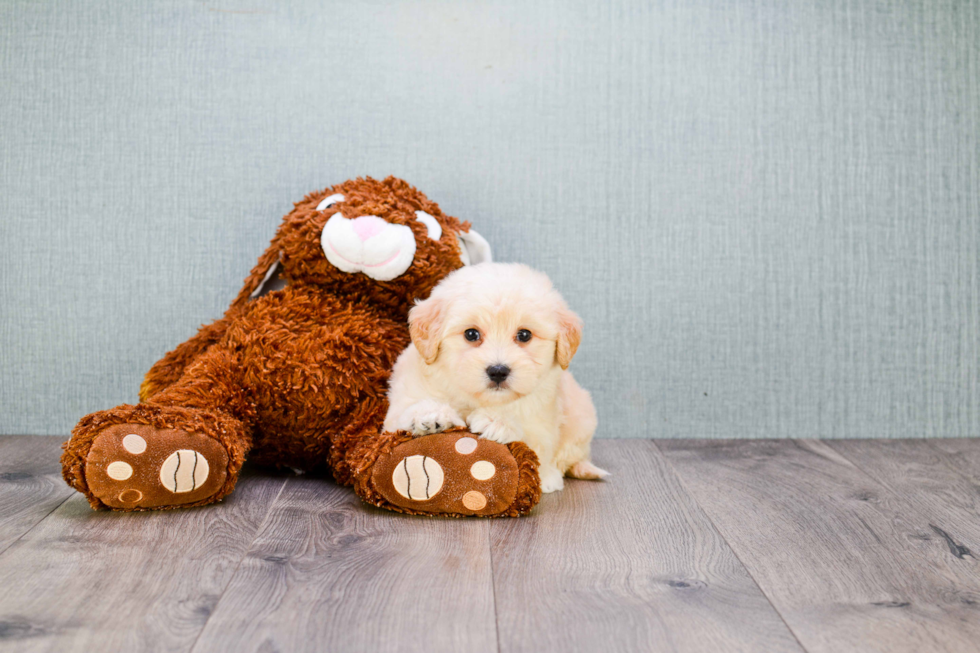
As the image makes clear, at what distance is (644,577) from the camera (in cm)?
106

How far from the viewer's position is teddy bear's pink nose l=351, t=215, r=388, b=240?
1.51m

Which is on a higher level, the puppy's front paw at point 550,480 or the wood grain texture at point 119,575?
the wood grain texture at point 119,575

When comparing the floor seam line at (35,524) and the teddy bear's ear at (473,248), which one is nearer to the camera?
the floor seam line at (35,524)

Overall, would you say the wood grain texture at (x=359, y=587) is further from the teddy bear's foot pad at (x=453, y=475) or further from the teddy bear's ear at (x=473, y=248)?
the teddy bear's ear at (x=473, y=248)

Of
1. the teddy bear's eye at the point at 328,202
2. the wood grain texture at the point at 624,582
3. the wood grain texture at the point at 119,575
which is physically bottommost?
the wood grain texture at the point at 624,582

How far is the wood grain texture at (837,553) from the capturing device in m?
0.92

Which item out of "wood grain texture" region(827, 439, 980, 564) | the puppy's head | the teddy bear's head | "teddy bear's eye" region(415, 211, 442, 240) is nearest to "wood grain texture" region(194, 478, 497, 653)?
the puppy's head

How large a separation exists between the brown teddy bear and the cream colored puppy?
55 millimetres

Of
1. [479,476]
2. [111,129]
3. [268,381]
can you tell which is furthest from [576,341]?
[111,129]

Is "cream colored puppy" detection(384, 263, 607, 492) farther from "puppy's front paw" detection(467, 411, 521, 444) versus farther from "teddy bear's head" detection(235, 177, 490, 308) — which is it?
"teddy bear's head" detection(235, 177, 490, 308)

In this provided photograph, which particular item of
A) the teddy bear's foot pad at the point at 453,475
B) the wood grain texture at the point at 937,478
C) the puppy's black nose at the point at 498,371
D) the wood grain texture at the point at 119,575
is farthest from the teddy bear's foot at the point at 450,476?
the wood grain texture at the point at 937,478

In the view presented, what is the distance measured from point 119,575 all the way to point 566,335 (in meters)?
0.77

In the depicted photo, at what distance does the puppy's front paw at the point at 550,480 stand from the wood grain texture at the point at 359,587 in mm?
210

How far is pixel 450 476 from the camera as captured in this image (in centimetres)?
127
